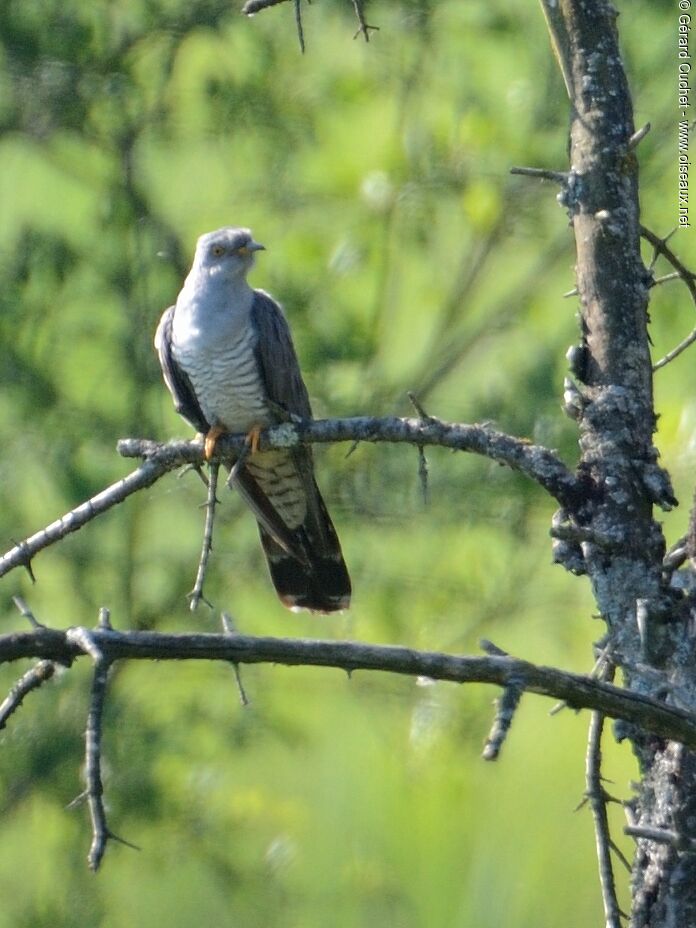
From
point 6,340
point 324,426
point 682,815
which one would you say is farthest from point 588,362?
point 6,340

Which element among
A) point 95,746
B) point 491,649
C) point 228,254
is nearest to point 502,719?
point 491,649

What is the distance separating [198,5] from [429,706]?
332cm

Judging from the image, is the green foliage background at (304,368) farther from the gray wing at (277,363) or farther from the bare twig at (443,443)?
the bare twig at (443,443)

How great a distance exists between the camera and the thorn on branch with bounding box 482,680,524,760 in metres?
1.39

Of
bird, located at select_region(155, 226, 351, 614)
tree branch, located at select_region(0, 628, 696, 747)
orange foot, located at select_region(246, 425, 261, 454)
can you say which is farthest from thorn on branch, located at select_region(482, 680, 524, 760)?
bird, located at select_region(155, 226, 351, 614)

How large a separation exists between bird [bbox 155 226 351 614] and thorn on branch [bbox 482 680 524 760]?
2021mm

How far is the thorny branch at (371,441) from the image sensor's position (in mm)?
2055

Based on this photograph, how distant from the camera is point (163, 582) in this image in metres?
Answer: 6.20

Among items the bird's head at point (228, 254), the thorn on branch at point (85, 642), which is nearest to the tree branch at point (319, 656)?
the thorn on branch at point (85, 642)

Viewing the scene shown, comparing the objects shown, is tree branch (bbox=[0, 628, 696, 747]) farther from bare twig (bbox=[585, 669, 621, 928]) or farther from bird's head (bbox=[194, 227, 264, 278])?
bird's head (bbox=[194, 227, 264, 278])

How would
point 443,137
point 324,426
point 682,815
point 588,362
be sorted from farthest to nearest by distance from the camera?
point 443,137
point 324,426
point 588,362
point 682,815

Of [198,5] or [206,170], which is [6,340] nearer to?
[206,170]

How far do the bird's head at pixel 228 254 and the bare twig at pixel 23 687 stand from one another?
2.15m

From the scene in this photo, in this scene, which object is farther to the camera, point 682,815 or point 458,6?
point 458,6
